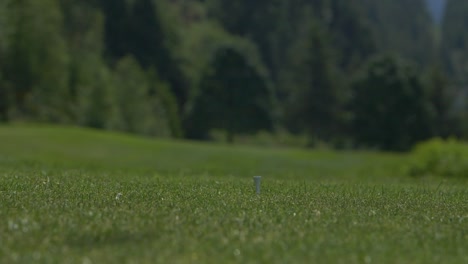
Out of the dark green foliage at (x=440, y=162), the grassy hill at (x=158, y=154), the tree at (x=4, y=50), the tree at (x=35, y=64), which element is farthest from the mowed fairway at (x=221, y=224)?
the tree at (x=35, y=64)

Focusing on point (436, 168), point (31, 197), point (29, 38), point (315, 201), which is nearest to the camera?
point (31, 197)

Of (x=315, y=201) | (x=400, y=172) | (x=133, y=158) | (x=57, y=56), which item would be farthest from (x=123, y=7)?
(x=315, y=201)

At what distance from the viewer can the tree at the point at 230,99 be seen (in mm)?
89375

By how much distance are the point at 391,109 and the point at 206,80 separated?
2339 cm

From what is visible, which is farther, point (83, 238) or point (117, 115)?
point (117, 115)

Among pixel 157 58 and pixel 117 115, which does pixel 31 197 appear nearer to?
pixel 117 115

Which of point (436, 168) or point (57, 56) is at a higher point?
point (57, 56)

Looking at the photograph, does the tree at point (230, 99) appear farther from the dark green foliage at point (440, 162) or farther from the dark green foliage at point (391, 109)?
the dark green foliage at point (440, 162)

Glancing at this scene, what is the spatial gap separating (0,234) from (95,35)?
91776 millimetres

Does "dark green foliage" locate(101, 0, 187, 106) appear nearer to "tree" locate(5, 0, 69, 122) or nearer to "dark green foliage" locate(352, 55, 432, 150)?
"dark green foliage" locate(352, 55, 432, 150)

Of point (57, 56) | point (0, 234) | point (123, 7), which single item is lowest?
point (0, 234)

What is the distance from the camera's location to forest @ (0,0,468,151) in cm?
7106

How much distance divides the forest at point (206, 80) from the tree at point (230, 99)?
14cm

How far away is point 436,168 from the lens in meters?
36.6
